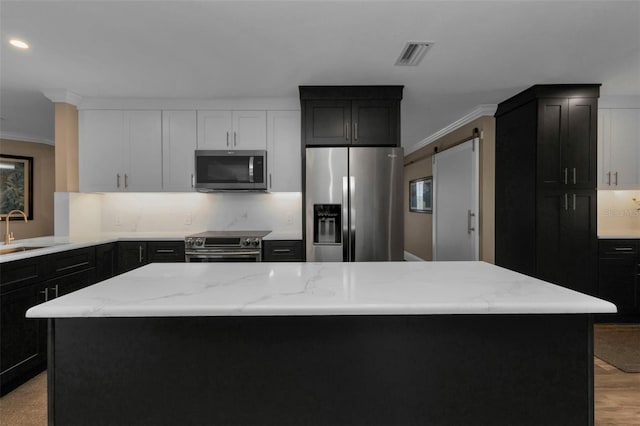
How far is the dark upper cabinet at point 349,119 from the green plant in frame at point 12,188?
4.69 meters

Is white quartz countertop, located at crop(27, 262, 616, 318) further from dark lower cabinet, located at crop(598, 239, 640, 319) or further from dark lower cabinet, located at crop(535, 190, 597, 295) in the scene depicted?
dark lower cabinet, located at crop(598, 239, 640, 319)

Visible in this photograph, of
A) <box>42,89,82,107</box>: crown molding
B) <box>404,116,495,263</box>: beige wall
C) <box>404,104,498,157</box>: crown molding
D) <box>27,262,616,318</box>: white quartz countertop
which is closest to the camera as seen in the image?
<box>27,262,616,318</box>: white quartz countertop

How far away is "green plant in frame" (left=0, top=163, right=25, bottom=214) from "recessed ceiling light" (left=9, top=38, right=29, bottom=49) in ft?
11.7

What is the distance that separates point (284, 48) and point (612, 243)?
3.69 metres

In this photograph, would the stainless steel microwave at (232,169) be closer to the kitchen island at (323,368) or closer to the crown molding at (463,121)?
the kitchen island at (323,368)

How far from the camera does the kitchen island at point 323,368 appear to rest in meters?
1.23

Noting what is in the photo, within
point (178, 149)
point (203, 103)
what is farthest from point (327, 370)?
point (203, 103)

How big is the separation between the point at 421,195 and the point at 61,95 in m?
5.73

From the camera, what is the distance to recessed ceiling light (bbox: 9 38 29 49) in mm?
2484

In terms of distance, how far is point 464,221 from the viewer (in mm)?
4969

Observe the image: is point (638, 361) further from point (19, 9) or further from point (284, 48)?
point (19, 9)

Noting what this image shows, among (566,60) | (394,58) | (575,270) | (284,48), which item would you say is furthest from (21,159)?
(575,270)

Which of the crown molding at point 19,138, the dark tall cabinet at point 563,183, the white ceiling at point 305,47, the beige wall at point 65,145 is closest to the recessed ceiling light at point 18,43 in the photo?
the white ceiling at point 305,47

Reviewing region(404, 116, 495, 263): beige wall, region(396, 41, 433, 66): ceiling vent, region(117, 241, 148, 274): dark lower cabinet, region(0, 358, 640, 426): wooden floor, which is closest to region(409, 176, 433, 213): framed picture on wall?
region(404, 116, 495, 263): beige wall
